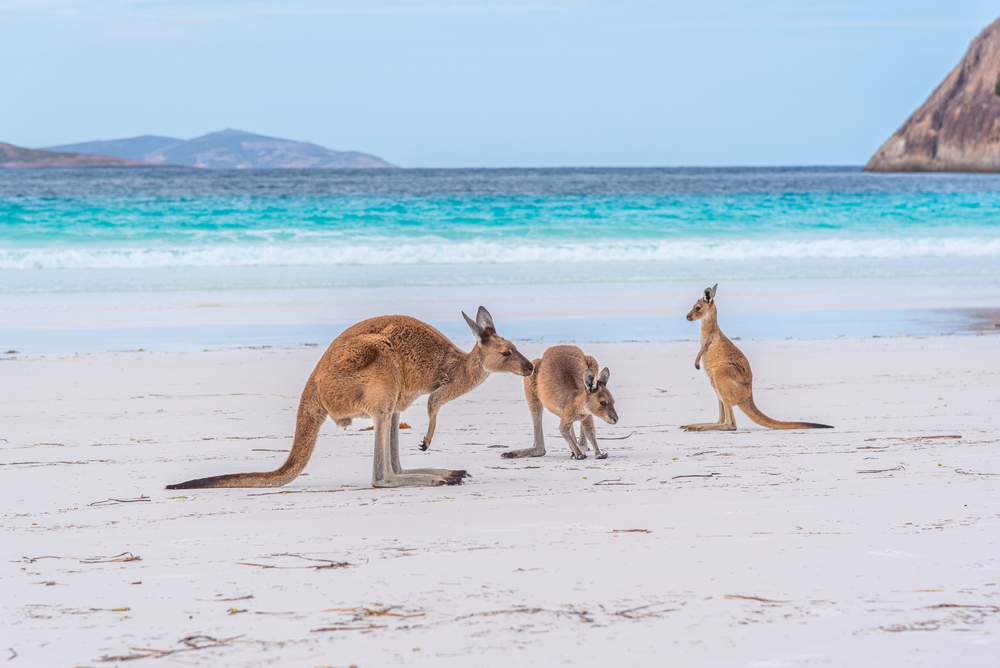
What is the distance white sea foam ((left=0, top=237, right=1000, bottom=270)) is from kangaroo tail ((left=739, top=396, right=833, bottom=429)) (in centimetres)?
1079

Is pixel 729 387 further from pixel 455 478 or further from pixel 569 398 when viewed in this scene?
pixel 455 478

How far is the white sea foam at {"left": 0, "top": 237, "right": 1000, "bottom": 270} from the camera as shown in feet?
49.6

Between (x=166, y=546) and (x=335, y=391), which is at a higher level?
(x=335, y=391)

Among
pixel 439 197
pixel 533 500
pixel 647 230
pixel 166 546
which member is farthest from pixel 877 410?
pixel 439 197

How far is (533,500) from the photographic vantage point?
344cm

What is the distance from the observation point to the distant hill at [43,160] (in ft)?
227

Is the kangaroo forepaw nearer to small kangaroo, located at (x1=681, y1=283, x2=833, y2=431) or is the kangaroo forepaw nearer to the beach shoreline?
small kangaroo, located at (x1=681, y1=283, x2=833, y2=431)

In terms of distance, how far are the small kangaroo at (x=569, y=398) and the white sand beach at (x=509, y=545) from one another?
0.15 m

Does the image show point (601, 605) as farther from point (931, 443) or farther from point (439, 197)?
point (439, 197)

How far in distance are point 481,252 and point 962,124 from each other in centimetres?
6019

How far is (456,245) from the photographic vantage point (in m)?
17.4

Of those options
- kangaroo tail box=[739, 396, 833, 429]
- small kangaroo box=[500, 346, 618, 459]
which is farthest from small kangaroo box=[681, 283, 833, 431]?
small kangaroo box=[500, 346, 618, 459]

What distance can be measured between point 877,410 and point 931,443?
0.98 m

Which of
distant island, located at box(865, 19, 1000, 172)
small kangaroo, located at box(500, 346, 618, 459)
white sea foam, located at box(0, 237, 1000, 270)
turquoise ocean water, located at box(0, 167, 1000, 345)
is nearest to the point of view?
small kangaroo, located at box(500, 346, 618, 459)
